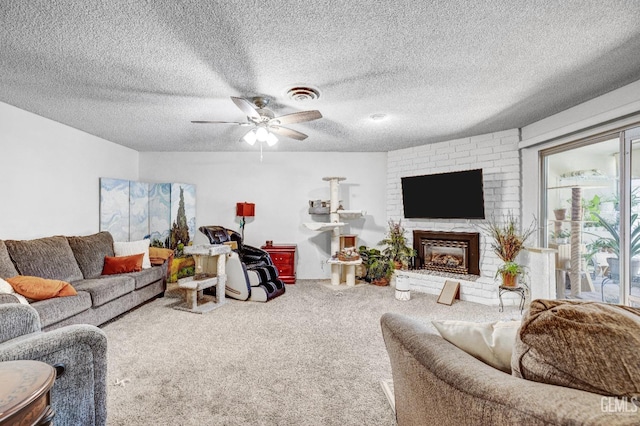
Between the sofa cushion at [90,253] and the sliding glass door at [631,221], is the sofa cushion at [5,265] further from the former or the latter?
the sliding glass door at [631,221]

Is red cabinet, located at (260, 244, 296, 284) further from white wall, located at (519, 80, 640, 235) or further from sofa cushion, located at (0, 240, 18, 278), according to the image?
white wall, located at (519, 80, 640, 235)

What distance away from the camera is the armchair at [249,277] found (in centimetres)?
383

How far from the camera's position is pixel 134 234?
4.86 metres

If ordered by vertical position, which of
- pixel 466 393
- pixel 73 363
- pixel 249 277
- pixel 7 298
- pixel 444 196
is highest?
pixel 444 196

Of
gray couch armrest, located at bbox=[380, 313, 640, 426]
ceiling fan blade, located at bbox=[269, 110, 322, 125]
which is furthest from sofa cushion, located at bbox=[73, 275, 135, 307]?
gray couch armrest, located at bbox=[380, 313, 640, 426]

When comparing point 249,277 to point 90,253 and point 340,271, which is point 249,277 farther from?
point 90,253

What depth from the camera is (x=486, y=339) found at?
99 centimetres

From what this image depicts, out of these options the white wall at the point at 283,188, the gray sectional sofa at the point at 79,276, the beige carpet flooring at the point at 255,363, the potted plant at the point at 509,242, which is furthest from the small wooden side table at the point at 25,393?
the white wall at the point at 283,188

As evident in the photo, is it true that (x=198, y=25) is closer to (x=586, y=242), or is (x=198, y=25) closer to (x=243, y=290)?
(x=243, y=290)

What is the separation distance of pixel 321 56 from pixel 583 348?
2080 millimetres

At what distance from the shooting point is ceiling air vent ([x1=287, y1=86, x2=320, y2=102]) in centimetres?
255

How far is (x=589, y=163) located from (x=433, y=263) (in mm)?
2272

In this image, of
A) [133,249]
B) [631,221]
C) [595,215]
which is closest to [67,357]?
[133,249]

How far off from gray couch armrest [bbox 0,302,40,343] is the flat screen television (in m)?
4.46
